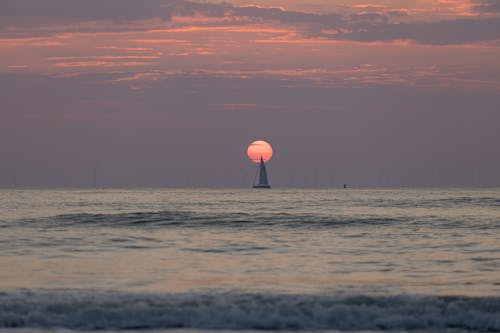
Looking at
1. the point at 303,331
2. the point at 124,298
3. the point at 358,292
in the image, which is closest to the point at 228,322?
the point at 303,331

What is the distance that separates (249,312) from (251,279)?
4.53 metres

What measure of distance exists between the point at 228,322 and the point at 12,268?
32.7 ft

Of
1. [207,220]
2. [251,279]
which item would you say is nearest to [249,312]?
[251,279]

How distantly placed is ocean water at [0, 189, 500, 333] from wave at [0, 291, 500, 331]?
0.08 ft

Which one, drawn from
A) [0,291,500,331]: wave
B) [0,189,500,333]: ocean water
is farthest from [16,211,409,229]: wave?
[0,291,500,331]: wave

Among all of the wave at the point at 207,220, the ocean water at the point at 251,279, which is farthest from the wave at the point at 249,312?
the wave at the point at 207,220

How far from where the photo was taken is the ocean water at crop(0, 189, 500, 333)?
15547mm

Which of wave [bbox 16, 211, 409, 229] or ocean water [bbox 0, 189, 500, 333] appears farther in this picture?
wave [bbox 16, 211, 409, 229]

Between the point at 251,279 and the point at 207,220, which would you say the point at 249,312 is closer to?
the point at 251,279

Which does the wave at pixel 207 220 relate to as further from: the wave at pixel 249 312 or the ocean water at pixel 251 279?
the wave at pixel 249 312

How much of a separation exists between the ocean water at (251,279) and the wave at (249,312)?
0.03 meters

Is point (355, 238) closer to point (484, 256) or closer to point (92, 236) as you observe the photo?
point (484, 256)

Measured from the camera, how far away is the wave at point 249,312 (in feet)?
50.2

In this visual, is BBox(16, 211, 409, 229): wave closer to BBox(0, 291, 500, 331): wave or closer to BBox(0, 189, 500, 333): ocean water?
BBox(0, 189, 500, 333): ocean water
